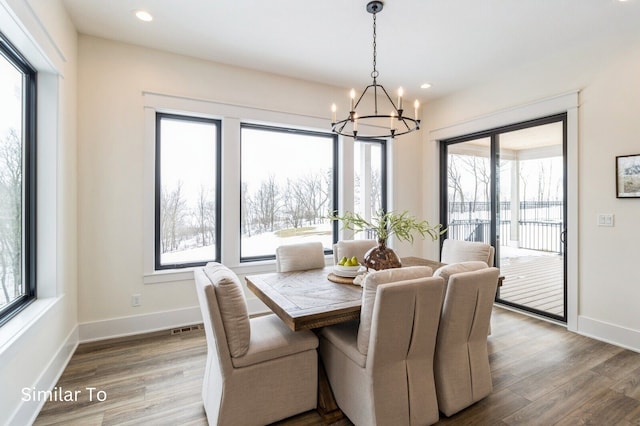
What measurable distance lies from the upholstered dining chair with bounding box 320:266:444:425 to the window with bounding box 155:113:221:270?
2.41 m

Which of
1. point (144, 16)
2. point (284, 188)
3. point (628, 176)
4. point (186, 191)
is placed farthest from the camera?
point (284, 188)

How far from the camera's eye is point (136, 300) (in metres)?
3.22

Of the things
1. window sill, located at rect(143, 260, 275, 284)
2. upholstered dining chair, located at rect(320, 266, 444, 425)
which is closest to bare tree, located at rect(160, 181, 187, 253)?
window sill, located at rect(143, 260, 275, 284)

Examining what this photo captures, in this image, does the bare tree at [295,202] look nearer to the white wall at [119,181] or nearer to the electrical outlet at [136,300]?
the white wall at [119,181]

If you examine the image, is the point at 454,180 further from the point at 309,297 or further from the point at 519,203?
the point at 309,297

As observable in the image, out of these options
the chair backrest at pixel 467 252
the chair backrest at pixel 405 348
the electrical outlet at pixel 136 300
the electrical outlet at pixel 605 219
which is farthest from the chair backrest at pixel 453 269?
the electrical outlet at pixel 136 300

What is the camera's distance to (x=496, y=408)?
2.01 meters

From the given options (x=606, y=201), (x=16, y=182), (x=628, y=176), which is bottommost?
(x=606, y=201)

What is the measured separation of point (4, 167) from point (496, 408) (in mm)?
3513

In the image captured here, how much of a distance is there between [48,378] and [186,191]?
2.01m

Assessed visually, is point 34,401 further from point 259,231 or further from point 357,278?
point 259,231

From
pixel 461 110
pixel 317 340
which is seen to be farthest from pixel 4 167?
pixel 461 110

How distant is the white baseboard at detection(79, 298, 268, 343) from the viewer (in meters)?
3.02

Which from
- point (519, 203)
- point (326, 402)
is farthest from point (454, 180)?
point (326, 402)
